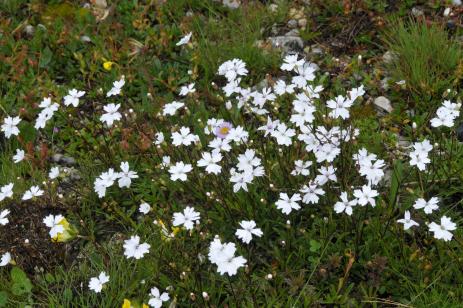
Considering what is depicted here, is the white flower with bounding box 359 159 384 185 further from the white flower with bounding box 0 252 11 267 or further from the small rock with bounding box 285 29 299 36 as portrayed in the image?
the small rock with bounding box 285 29 299 36

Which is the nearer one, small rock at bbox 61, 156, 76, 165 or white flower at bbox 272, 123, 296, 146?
white flower at bbox 272, 123, 296, 146

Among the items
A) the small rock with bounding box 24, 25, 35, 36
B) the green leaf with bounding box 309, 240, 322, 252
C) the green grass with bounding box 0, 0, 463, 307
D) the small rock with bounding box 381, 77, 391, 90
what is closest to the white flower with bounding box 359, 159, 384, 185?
the green grass with bounding box 0, 0, 463, 307

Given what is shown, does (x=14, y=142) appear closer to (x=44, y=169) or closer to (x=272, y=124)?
(x=44, y=169)

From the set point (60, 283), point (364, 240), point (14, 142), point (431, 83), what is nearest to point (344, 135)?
point (364, 240)

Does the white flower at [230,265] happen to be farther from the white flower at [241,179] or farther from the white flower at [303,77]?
the white flower at [303,77]

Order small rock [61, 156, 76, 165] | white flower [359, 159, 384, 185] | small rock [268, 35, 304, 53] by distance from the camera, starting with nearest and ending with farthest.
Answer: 1. white flower [359, 159, 384, 185]
2. small rock [61, 156, 76, 165]
3. small rock [268, 35, 304, 53]

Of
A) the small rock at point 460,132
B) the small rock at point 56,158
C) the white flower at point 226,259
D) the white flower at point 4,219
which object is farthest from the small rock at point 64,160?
the small rock at point 460,132

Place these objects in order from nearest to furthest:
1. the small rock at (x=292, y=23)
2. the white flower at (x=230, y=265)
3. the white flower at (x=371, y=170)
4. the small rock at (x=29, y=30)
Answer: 1. the white flower at (x=230, y=265)
2. the white flower at (x=371, y=170)
3. the small rock at (x=292, y=23)
4. the small rock at (x=29, y=30)
